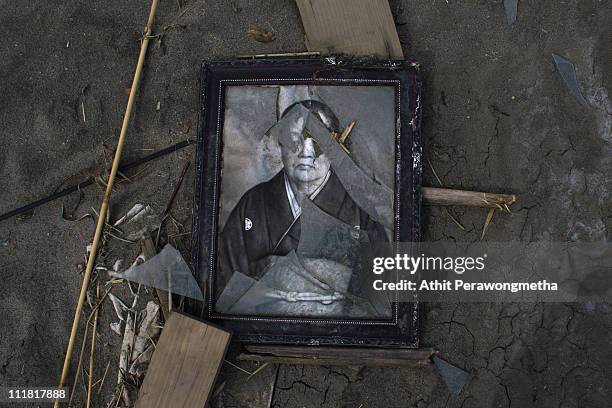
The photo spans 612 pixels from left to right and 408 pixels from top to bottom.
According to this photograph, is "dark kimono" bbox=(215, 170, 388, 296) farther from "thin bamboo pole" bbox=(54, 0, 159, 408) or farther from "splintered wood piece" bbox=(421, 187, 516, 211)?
"thin bamboo pole" bbox=(54, 0, 159, 408)

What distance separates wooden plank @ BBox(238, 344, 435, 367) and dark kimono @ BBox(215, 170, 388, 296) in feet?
1.21

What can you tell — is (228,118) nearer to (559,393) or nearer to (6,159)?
(6,159)

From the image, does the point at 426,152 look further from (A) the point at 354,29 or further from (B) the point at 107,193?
(B) the point at 107,193

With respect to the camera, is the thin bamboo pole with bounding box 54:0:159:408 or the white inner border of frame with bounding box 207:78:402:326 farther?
the thin bamboo pole with bounding box 54:0:159:408

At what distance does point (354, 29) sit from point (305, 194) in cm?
90

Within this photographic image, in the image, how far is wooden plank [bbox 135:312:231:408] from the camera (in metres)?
2.47

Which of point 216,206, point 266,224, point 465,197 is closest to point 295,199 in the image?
point 266,224

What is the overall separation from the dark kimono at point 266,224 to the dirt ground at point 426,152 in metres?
0.26

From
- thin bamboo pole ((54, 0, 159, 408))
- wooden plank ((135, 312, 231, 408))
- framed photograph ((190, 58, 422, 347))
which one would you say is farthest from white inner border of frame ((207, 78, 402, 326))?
A: thin bamboo pole ((54, 0, 159, 408))

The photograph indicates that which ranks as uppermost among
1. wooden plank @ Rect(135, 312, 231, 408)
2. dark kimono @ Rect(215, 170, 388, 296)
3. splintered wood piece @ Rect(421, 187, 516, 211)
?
splintered wood piece @ Rect(421, 187, 516, 211)

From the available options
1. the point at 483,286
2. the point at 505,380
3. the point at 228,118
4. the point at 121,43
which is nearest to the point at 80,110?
the point at 121,43

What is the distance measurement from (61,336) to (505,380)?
2282 mm

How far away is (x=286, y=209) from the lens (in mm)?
2586

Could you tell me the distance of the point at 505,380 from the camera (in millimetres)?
2568
